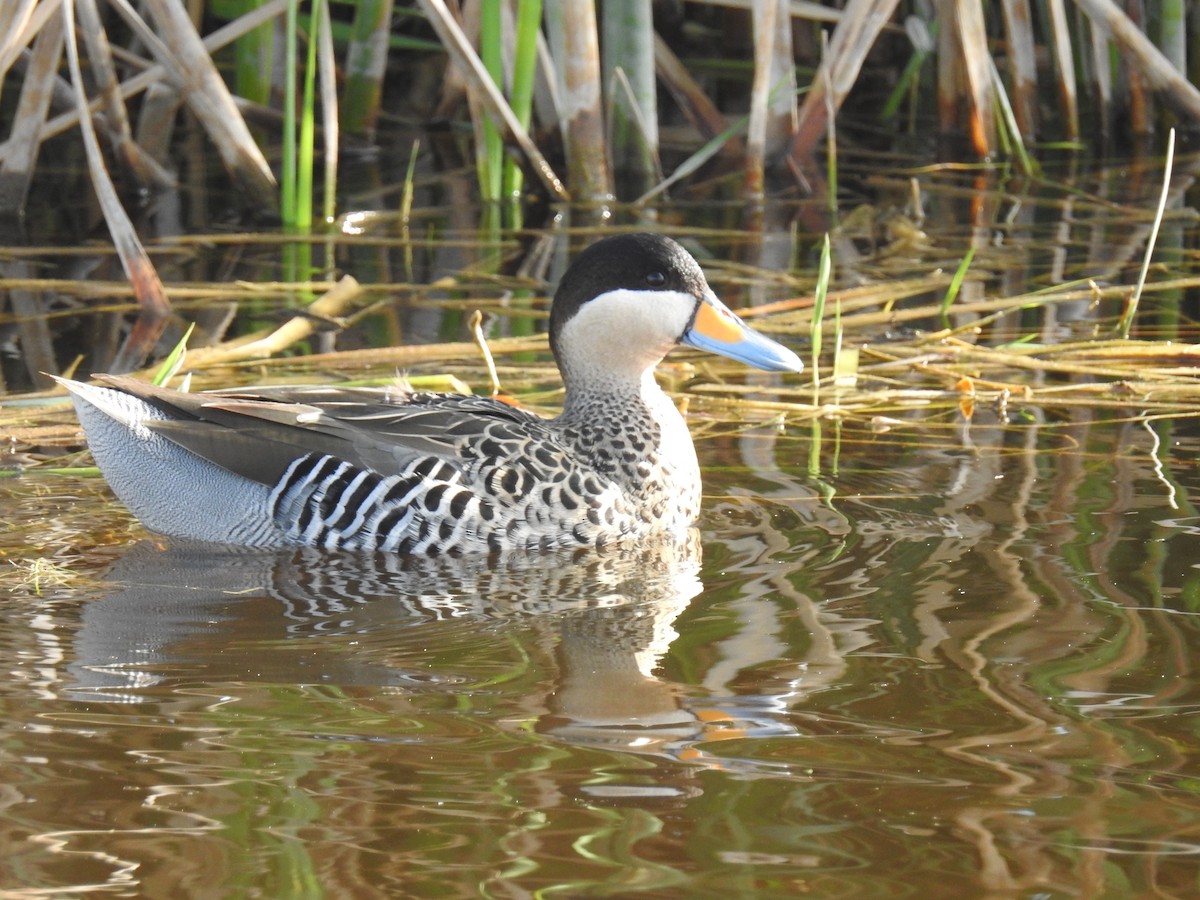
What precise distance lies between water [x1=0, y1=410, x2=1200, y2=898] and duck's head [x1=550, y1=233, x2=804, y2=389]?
497mm

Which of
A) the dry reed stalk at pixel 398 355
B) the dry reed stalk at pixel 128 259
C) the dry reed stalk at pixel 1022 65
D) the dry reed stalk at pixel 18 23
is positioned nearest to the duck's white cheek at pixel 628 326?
the dry reed stalk at pixel 398 355

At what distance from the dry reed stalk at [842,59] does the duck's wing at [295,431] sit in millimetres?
4334

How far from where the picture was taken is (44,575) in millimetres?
4527

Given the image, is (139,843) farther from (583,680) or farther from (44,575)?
(44,575)

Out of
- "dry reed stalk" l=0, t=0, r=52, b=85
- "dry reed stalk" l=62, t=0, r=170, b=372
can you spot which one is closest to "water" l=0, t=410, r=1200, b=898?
"dry reed stalk" l=62, t=0, r=170, b=372

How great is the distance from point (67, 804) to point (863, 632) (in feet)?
5.73

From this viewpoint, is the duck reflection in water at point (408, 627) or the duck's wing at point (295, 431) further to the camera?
the duck's wing at point (295, 431)

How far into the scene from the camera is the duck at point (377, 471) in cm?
494

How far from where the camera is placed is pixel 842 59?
8891 mm

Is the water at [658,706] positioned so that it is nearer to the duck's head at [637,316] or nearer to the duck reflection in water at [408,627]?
the duck reflection in water at [408,627]

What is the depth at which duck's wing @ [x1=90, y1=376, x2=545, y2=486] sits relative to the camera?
16.4 feet

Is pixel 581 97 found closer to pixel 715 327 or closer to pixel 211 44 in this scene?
pixel 211 44

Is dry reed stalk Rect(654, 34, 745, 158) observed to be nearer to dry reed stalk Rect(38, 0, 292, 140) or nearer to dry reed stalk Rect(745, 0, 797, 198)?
dry reed stalk Rect(745, 0, 797, 198)

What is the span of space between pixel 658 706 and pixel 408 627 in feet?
2.57
